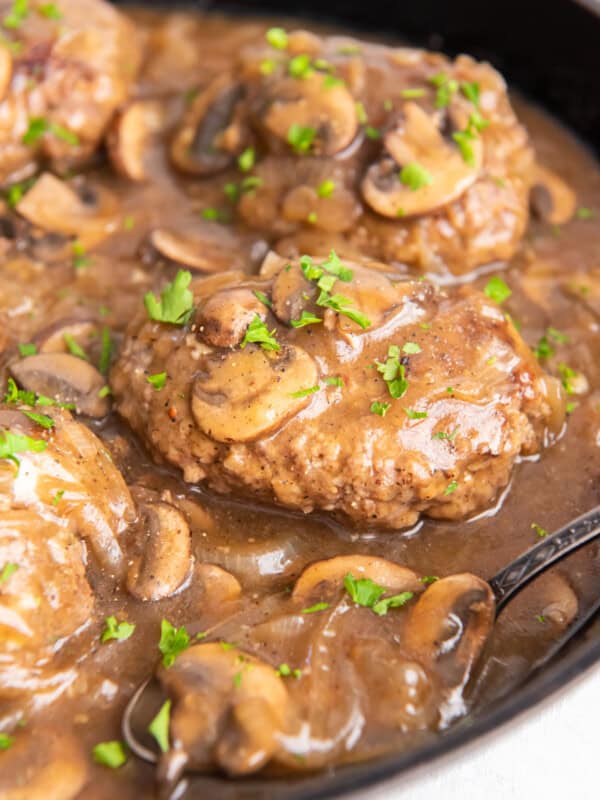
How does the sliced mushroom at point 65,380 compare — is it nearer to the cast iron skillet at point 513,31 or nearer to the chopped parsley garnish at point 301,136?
the chopped parsley garnish at point 301,136

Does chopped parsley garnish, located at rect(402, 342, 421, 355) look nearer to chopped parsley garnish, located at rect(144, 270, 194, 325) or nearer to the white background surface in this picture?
chopped parsley garnish, located at rect(144, 270, 194, 325)

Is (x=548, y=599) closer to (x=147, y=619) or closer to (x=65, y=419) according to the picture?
(x=147, y=619)

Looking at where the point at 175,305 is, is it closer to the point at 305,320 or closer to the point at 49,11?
the point at 305,320

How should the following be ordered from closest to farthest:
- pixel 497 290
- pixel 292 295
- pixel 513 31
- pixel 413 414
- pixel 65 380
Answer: pixel 413 414 < pixel 292 295 < pixel 65 380 < pixel 497 290 < pixel 513 31

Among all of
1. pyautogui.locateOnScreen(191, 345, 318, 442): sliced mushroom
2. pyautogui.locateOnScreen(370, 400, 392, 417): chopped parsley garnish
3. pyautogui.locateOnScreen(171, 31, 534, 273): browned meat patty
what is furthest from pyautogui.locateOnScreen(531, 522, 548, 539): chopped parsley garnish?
pyautogui.locateOnScreen(171, 31, 534, 273): browned meat patty

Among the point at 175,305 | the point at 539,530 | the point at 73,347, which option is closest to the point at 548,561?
the point at 539,530

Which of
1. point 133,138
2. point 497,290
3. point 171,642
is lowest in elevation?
point 171,642
